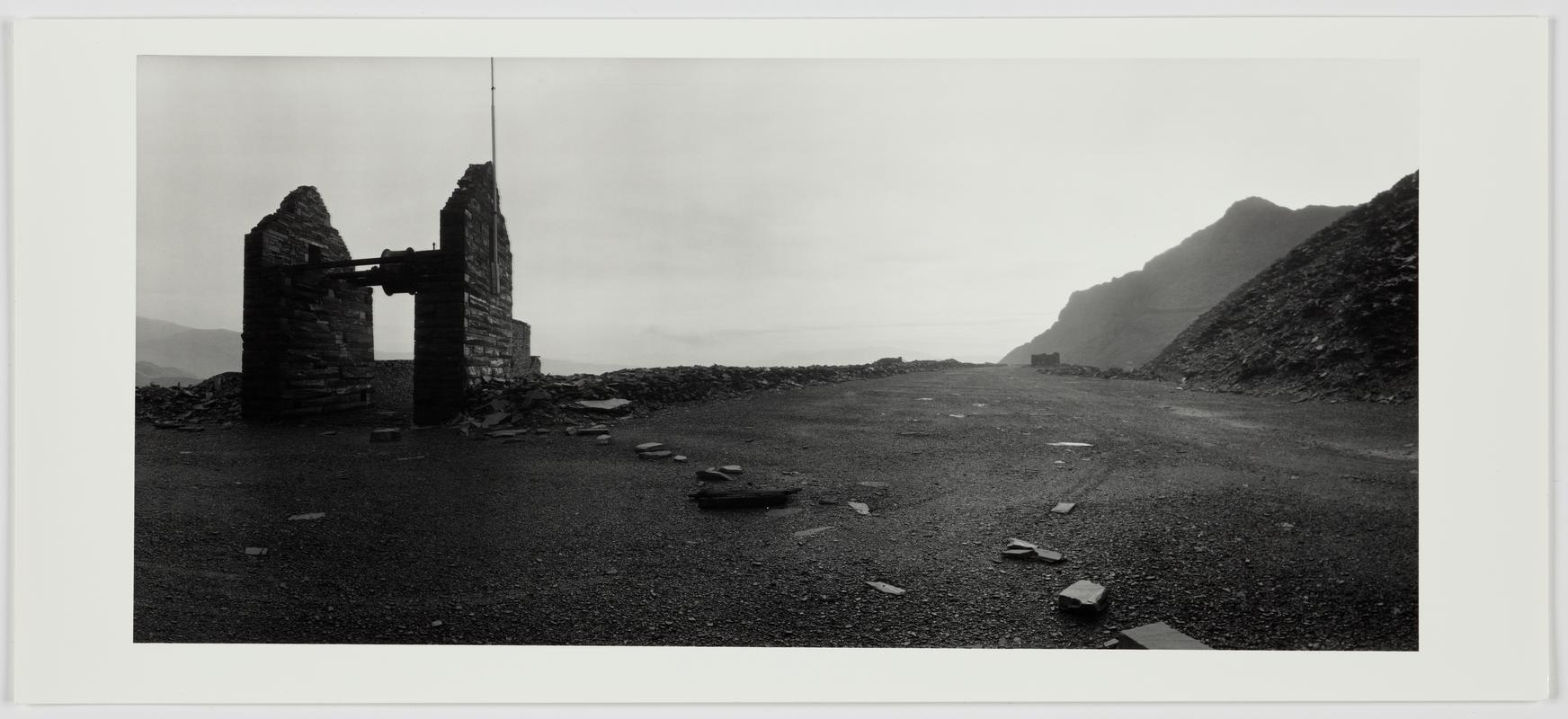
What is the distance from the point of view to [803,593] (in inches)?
88.5

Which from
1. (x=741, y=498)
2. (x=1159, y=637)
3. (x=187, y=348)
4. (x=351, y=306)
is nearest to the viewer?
(x=1159, y=637)

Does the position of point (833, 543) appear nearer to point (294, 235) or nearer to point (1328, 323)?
point (1328, 323)

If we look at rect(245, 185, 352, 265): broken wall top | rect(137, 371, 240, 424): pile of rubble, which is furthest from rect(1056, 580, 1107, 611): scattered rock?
rect(245, 185, 352, 265): broken wall top

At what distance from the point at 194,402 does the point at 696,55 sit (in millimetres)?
4400

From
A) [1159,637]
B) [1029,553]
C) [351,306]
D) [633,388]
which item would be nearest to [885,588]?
[1029,553]

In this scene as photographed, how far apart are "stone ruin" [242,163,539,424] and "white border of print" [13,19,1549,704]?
154cm

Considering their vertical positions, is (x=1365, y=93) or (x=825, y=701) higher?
(x=1365, y=93)

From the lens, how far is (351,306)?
248 inches

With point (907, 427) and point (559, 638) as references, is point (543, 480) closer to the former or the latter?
point (559, 638)

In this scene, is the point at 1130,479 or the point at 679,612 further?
A: the point at 1130,479

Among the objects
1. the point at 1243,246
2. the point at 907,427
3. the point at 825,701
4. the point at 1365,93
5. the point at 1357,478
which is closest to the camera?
the point at 825,701

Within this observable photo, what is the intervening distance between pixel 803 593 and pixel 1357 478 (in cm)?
265

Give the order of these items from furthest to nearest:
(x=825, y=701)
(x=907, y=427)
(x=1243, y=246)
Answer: (x=907, y=427)
(x=1243, y=246)
(x=825, y=701)
